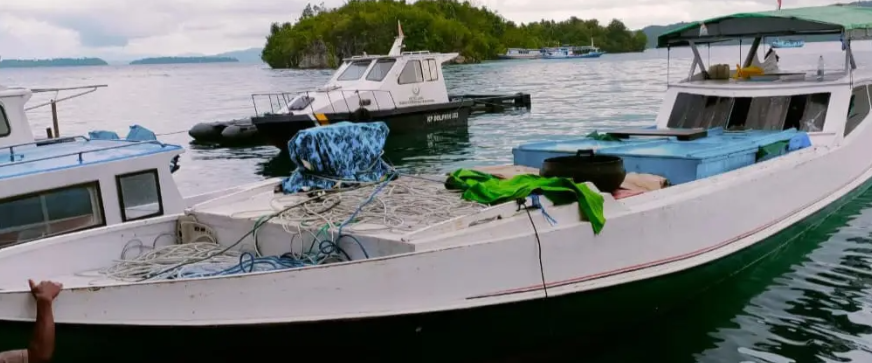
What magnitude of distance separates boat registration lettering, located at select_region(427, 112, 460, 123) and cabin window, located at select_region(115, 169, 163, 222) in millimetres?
16008

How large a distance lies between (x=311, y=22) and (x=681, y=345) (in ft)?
373

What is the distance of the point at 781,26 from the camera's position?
11.3 metres

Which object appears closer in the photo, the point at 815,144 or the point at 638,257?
the point at 638,257

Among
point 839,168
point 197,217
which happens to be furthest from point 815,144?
point 197,217

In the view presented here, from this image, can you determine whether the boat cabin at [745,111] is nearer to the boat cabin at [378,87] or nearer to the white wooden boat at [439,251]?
the white wooden boat at [439,251]

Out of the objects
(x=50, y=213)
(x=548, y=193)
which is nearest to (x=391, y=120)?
(x=50, y=213)

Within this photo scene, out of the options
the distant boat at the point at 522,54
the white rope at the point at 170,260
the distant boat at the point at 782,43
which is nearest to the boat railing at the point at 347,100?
the distant boat at the point at 782,43

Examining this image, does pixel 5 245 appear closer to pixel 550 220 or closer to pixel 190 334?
pixel 190 334

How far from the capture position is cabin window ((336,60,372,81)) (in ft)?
78.5

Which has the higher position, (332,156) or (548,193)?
(332,156)

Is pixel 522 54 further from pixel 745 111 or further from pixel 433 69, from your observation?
pixel 745 111

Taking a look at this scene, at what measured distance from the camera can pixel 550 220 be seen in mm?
6613

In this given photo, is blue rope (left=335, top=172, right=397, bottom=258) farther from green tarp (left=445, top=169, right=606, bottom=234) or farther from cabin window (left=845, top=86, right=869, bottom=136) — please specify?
cabin window (left=845, top=86, right=869, bottom=136)

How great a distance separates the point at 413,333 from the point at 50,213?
3.67 m
